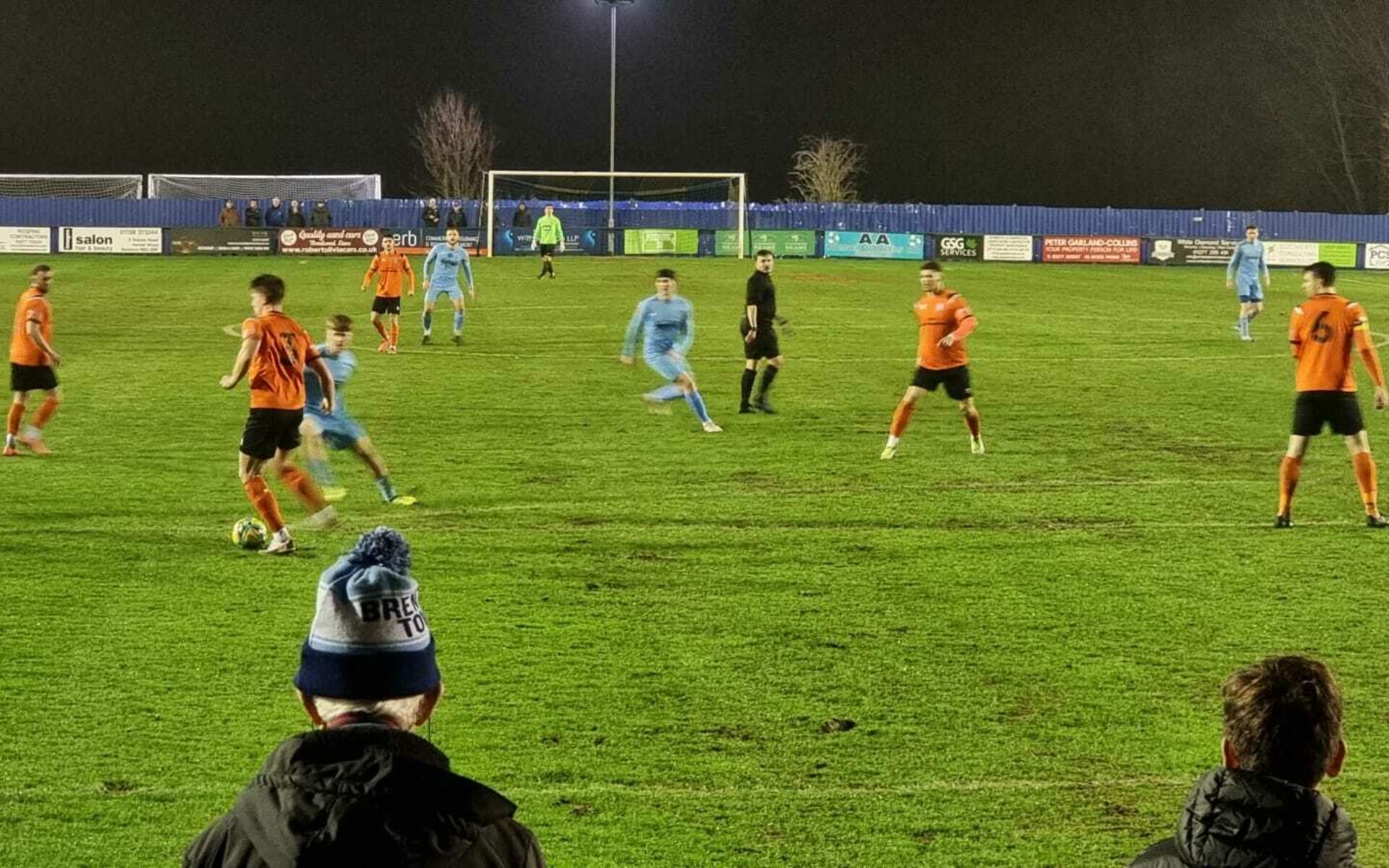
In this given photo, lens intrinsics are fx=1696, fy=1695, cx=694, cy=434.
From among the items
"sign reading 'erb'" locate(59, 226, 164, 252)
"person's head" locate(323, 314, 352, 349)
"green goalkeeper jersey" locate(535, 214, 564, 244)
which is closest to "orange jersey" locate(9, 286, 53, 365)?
"person's head" locate(323, 314, 352, 349)

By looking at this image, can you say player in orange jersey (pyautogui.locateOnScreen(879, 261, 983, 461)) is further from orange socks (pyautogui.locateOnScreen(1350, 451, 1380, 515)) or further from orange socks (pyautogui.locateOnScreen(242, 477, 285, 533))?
orange socks (pyautogui.locateOnScreen(242, 477, 285, 533))

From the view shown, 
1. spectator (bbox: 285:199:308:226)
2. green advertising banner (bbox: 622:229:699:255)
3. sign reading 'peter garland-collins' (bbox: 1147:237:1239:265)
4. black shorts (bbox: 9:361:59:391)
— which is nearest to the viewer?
black shorts (bbox: 9:361:59:391)

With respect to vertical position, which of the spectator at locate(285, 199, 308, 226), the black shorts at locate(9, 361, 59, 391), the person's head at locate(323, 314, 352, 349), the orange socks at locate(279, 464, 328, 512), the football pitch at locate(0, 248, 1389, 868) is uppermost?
the spectator at locate(285, 199, 308, 226)

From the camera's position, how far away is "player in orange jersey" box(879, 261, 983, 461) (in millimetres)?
17453

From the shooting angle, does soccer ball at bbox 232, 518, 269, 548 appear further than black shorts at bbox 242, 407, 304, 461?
Yes

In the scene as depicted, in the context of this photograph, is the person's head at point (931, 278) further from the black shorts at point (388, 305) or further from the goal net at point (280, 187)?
the goal net at point (280, 187)

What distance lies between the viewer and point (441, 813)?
9.97ft

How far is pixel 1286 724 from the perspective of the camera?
12.1ft

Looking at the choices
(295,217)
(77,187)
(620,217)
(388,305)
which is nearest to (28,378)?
(388,305)

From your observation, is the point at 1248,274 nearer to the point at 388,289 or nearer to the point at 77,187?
the point at 388,289

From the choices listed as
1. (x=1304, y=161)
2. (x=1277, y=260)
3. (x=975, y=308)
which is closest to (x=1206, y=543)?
(x=975, y=308)

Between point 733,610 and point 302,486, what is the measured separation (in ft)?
13.9

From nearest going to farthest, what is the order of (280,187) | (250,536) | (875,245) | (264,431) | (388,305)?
(264,431)
(250,536)
(388,305)
(875,245)
(280,187)

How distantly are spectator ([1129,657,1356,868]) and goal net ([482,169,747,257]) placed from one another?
51.3 m
